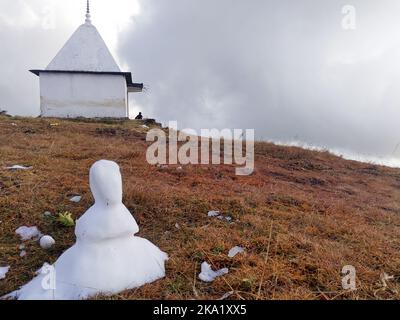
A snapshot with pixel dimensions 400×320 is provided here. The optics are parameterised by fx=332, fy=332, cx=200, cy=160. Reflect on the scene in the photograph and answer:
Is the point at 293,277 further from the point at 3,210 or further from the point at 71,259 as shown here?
the point at 3,210

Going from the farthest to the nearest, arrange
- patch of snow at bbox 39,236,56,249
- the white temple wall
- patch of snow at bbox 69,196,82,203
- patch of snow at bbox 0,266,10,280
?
the white temple wall
patch of snow at bbox 69,196,82,203
patch of snow at bbox 39,236,56,249
patch of snow at bbox 0,266,10,280

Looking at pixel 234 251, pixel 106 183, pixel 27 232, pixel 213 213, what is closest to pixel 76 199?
pixel 27 232

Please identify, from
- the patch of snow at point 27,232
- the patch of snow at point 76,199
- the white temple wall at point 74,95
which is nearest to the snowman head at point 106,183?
the patch of snow at point 27,232

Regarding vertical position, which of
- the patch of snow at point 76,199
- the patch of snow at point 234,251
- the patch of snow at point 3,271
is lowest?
the patch of snow at point 3,271

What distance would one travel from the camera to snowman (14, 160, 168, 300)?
291 centimetres

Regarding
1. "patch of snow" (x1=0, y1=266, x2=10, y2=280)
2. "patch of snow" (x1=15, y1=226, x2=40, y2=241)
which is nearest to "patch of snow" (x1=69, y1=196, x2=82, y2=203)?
"patch of snow" (x1=15, y1=226, x2=40, y2=241)

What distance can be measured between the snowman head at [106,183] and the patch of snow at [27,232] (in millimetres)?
1474

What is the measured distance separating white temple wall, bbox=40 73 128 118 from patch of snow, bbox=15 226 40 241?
1783cm

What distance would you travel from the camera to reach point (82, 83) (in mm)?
21062

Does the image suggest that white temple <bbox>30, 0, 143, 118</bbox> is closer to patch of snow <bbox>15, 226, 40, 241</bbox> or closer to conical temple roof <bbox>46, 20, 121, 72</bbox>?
conical temple roof <bbox>46, 20, 121, 72</bbox>

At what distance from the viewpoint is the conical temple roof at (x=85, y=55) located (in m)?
21.1

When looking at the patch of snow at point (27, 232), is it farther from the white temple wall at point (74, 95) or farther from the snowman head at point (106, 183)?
the white temple wall at point (74, 95)
